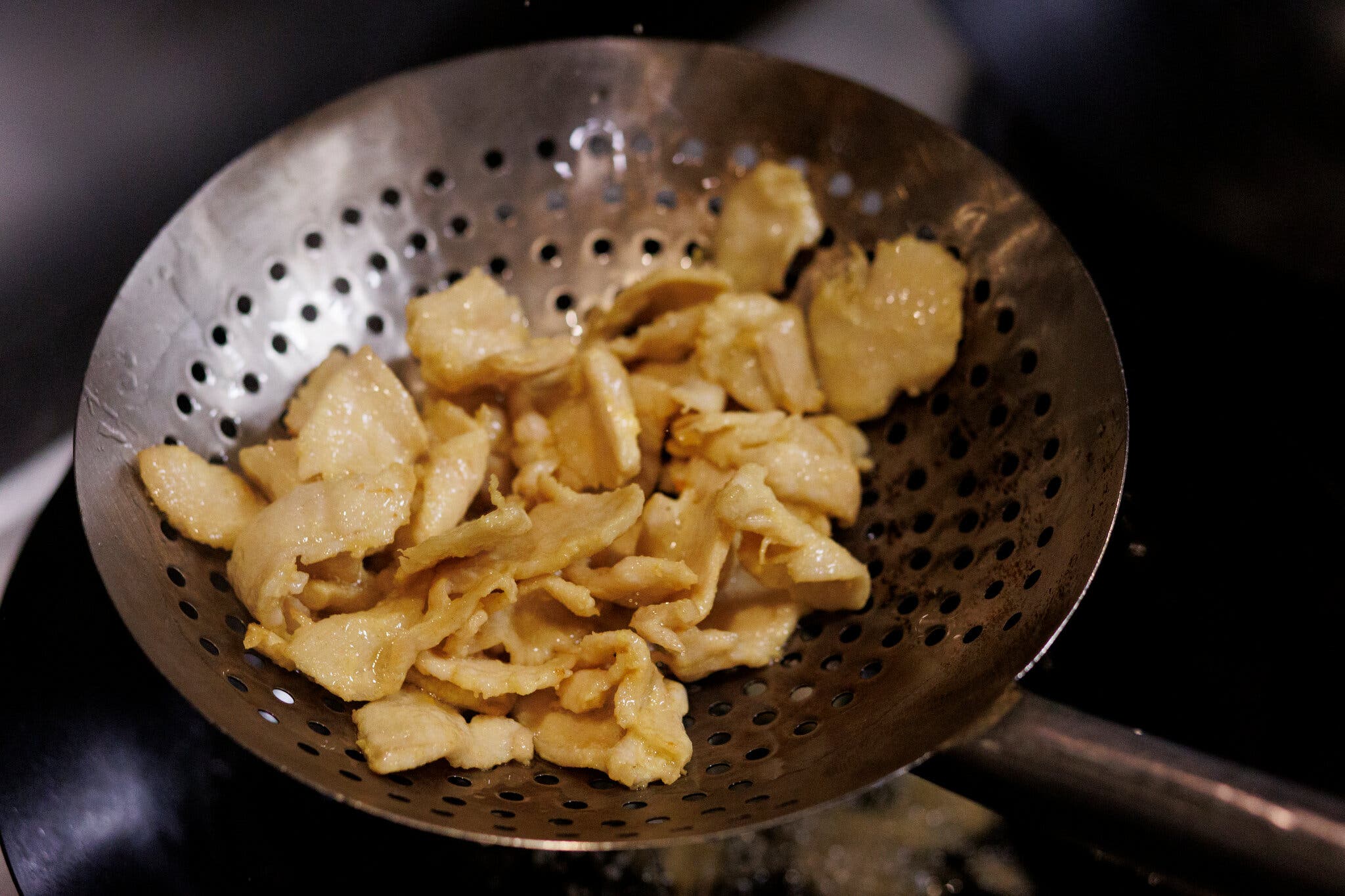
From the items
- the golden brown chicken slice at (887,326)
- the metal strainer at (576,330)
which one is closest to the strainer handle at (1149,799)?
the metal strainer at (576,330)

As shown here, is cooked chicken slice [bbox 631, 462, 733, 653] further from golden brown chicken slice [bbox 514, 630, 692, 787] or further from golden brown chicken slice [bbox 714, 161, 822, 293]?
golden brown chicken slice [bbox 714, 161, 822, 293]

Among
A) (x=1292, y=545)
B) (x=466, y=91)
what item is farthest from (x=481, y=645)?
(x=1292, y=545)

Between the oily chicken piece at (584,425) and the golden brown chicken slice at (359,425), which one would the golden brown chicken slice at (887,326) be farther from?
the golden brown chicken slice at (359,425)

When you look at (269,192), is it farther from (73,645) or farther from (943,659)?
(943,659)

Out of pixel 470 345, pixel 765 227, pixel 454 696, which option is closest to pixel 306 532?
pixel 454 696

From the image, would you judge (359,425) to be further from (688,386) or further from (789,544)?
(789,544)

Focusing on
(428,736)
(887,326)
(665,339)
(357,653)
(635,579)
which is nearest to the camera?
(428,736)
